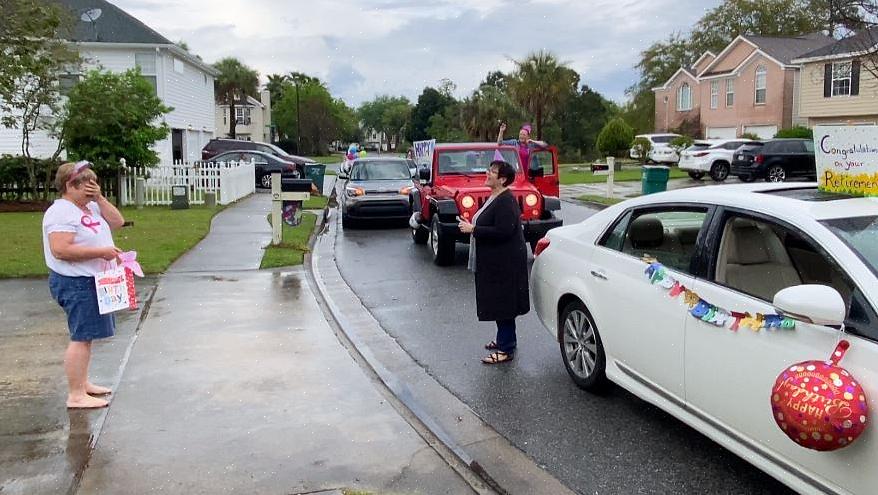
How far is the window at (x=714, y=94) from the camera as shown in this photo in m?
47.4

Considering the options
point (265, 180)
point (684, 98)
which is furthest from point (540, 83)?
point (265, 180)

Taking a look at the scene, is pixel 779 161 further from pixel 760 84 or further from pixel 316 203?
pixel 760 84

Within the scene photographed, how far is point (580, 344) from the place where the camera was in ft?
18.6

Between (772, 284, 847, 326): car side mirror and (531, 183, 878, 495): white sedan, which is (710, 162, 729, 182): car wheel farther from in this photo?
(772, 284, 847, 326): car side mirror

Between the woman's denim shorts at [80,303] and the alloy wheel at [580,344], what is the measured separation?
327 cm

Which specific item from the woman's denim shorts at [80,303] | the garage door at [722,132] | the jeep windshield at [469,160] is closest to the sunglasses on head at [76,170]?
the woman's denim shorts at [80,303]

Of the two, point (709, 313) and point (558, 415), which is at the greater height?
point (709, 313)

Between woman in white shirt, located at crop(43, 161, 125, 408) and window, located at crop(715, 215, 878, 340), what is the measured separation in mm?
3864

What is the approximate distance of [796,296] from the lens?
3.38 meters

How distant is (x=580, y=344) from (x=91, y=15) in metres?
29.9

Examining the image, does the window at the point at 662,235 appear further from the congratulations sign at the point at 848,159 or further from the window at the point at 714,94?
the window at the point at 714,94

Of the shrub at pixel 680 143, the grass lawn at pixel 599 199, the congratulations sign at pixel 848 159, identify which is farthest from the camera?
the shrub at pixel 680 143

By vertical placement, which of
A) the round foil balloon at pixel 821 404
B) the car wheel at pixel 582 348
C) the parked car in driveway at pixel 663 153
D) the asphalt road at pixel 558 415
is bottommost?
the asphalt road at pixel 558 415

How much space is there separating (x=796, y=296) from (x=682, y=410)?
1.28m
